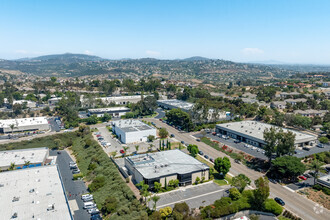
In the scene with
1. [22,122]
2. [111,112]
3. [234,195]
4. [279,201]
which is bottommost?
[22,122]

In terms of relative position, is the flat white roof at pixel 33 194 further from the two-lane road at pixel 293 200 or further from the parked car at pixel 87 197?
the two-lane road at pixel 293 200

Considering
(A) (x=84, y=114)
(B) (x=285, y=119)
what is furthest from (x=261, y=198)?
(A) (x=84, y=114)

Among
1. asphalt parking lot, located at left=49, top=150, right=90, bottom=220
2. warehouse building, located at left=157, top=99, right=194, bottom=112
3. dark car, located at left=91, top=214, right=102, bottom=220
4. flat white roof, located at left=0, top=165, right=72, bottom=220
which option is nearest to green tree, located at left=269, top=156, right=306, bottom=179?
dark car, located at left=91, top=214, right=102, bottom=220

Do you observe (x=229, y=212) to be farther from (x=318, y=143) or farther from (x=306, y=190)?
(x=318, y=143)

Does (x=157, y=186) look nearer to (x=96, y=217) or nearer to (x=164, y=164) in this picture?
(x=164, y=164)

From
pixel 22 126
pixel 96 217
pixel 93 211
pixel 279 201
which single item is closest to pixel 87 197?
pixel 93 211

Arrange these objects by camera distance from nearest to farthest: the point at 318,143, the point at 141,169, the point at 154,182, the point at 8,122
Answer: the point at 154,182
the point at 141,169
the point at 318,143
the point at 8,122
